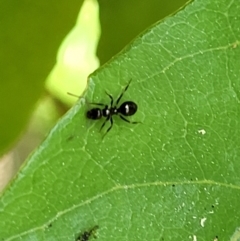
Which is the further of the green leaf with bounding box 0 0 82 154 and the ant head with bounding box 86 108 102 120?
the green leaf with bounding box 0 0 82 154

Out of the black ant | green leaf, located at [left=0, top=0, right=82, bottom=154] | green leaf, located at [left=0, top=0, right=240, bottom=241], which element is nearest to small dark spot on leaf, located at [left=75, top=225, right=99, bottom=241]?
green leaf, located at [left=0, top=0, right=240, bottom=241]

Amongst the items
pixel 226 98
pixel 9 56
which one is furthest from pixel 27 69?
pixel 226 98

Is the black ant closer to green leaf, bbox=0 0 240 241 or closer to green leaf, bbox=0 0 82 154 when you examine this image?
green leaf, bbox=0 0 240 241

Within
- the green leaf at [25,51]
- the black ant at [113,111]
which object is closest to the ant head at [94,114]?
the black ant at [113,111]

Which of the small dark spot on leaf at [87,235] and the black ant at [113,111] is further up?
the black ant at [113,111]

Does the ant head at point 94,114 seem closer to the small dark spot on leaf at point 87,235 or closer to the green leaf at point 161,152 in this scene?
the green leaf at point 161,152

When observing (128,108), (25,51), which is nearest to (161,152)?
(128,108)
